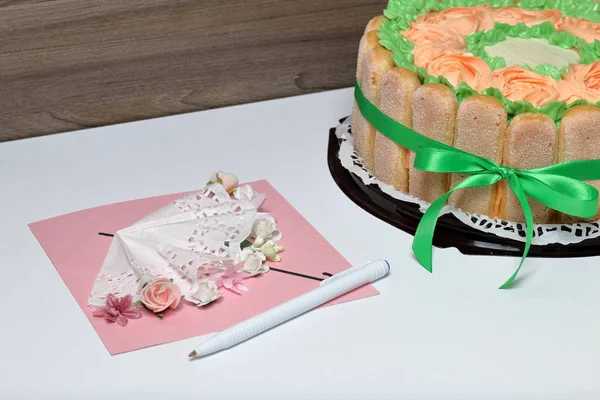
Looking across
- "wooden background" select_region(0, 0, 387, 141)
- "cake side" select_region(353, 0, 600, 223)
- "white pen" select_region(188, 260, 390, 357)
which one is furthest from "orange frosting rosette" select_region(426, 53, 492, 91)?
"wooden background" select_region(0, 0, 387, 141)

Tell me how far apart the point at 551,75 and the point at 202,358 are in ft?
1.73

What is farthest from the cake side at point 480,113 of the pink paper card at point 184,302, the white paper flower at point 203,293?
the white paper flower at point 203,293

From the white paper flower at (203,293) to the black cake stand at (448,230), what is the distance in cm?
26

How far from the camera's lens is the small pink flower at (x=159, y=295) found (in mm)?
952

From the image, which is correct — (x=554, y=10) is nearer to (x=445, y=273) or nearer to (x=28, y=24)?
(x=445, y=273)

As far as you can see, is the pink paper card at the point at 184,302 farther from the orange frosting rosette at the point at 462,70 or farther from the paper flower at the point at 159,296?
the orange frosting rosette at the point at 462,70

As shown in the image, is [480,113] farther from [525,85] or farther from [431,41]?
[431,41]

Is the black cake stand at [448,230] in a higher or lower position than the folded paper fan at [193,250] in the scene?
lower

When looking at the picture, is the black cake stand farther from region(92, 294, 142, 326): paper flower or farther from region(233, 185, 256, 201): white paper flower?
region(92, 294, 142, 326): paper flower

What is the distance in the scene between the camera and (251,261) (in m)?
1.02

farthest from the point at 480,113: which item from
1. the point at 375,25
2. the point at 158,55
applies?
the point at 158,55

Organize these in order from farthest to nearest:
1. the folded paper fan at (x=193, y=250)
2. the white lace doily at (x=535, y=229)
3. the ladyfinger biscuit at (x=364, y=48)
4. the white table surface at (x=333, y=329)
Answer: the ladyfinger biscuit at (x=364, y=48) → the white lace doily at (x=535, y=229) → the folded paper fan at (x=193, y=250) → the white table surface at (x=333, y=329)

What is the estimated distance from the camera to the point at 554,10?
1305mm

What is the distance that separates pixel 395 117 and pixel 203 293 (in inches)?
13.1
